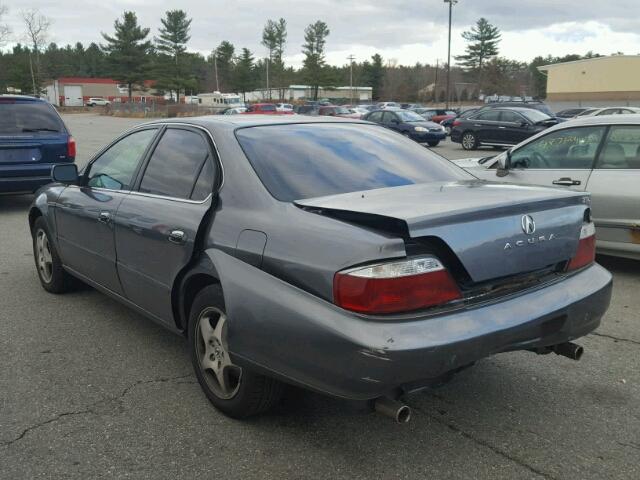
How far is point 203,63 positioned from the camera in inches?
5418

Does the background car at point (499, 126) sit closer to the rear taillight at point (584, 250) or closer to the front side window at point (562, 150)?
the front side window at point (562, 150)

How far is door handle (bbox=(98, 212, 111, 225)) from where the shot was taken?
4.20m

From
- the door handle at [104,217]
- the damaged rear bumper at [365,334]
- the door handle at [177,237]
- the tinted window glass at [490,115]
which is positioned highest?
the door handle at [177,237]

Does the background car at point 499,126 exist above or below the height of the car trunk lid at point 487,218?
below

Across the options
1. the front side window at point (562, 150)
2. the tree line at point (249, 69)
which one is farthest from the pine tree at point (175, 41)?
the front side window at point (562, 150)

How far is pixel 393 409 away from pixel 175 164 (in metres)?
2.05

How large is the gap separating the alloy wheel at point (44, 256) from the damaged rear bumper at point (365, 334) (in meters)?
2.95

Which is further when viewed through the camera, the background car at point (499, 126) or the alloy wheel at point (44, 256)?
the background car at point (499, 126)

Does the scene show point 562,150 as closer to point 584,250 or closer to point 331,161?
point 584,250

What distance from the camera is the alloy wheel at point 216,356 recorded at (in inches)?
127

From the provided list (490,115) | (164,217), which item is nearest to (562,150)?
(164,217)

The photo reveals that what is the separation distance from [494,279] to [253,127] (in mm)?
1682

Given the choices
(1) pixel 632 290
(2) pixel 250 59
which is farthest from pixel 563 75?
(1) pixel 632 290

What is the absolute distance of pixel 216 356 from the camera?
3324 mm
